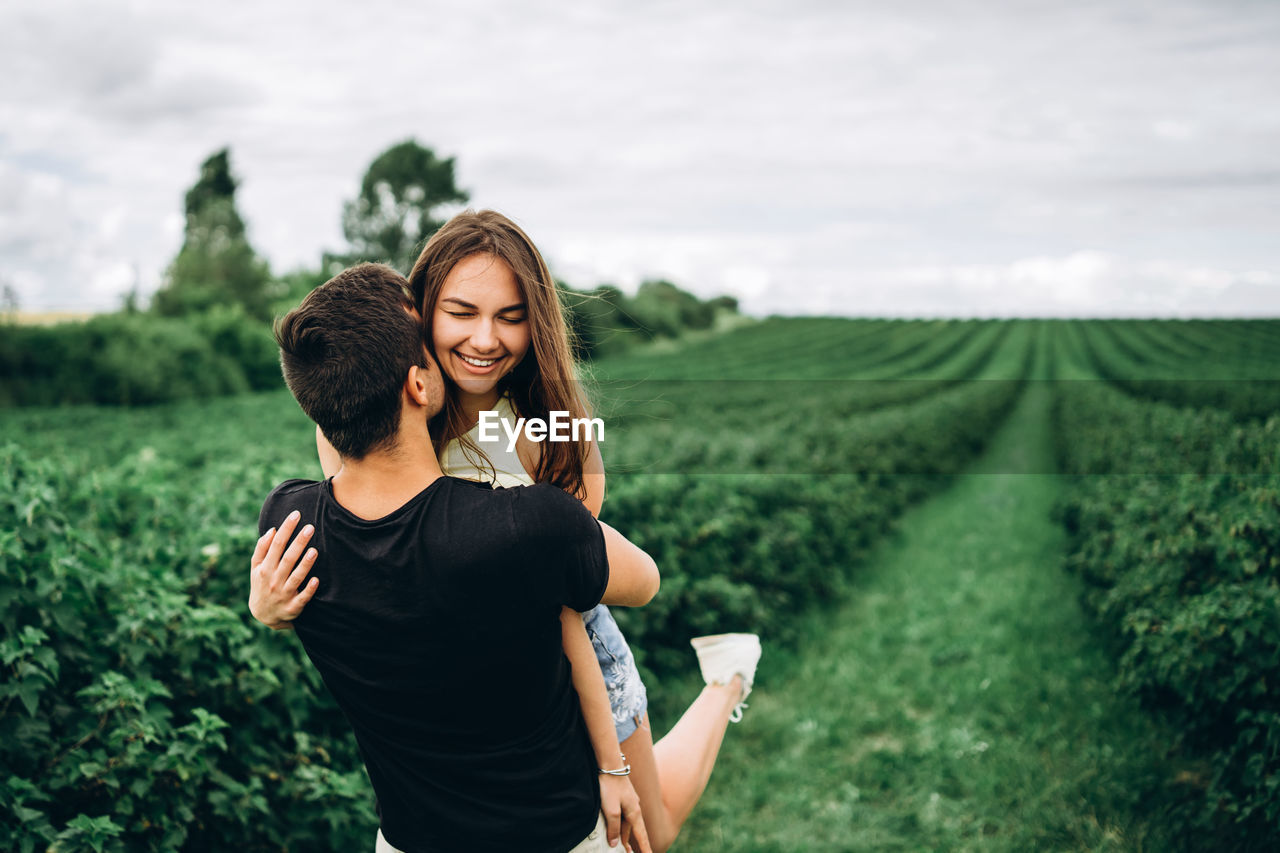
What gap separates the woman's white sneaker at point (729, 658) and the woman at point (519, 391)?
481 millimetres

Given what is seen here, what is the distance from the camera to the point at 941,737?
487 cm

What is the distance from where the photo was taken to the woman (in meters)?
1.84

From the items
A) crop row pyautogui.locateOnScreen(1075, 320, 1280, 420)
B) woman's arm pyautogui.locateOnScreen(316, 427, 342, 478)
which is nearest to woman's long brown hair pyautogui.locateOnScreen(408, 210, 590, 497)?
woman's arm pyautogui.locateOnScreen(316, 427, 342, 478)

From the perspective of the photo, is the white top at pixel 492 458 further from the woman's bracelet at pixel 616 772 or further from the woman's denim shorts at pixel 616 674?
the woman's bracelet at pixel 616 772

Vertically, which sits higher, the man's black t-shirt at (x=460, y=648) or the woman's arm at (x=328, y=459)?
the woman's arm at (x=328, y=459)

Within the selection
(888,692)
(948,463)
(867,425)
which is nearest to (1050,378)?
(948,463)

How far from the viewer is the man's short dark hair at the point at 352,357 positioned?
1.39 meters

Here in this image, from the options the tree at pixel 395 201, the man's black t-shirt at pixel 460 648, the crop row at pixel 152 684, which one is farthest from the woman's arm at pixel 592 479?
the tree at pixel 395 201

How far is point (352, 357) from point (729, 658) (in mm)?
1679

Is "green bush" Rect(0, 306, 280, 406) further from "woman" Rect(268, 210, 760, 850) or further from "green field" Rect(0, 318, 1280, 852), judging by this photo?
"woman" Rect(268, 210, 760, 850)

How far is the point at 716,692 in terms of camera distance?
255cm

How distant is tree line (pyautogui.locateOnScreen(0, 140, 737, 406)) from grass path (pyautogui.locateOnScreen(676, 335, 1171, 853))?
3.06 meters

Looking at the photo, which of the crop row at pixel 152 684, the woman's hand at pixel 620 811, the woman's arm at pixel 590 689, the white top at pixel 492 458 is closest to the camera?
the woman's arm at pixel 590 689

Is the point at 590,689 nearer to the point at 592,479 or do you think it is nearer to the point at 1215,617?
the point at 592,479
